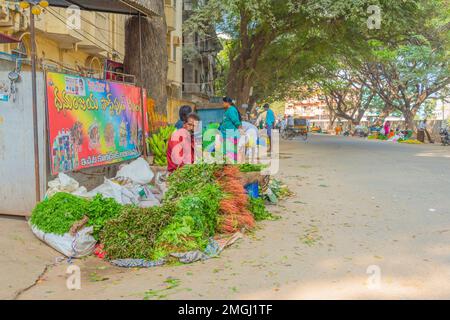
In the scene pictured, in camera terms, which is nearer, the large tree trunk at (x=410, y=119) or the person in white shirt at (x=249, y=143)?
the person in white shirt at (x=249, y=143)

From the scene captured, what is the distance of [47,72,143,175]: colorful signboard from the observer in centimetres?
573

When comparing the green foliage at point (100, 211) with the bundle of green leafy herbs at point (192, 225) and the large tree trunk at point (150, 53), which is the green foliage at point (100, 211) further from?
the large tree trunk at point (150, 53)

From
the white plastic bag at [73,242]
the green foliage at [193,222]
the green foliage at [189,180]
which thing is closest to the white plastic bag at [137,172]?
the green foliage at [189,180]

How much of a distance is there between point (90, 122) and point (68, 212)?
1.91 meters

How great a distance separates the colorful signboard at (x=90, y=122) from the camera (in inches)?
226

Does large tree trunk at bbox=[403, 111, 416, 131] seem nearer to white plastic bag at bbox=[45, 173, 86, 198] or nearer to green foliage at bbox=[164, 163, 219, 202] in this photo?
green foliage at bbox=[164, 163, 219, 202]

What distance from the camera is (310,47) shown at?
72.0 ft

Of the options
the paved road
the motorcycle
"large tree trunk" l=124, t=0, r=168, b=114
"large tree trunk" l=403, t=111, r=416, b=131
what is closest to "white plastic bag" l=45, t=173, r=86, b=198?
the paved road

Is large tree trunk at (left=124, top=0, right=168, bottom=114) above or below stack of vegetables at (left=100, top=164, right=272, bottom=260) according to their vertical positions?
above

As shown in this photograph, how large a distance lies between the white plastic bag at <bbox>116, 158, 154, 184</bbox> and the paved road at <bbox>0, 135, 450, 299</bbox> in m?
2.05

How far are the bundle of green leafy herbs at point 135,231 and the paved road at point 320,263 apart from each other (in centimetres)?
23

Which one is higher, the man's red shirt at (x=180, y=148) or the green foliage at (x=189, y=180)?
the man's red shirt at (x=180, y=148)
